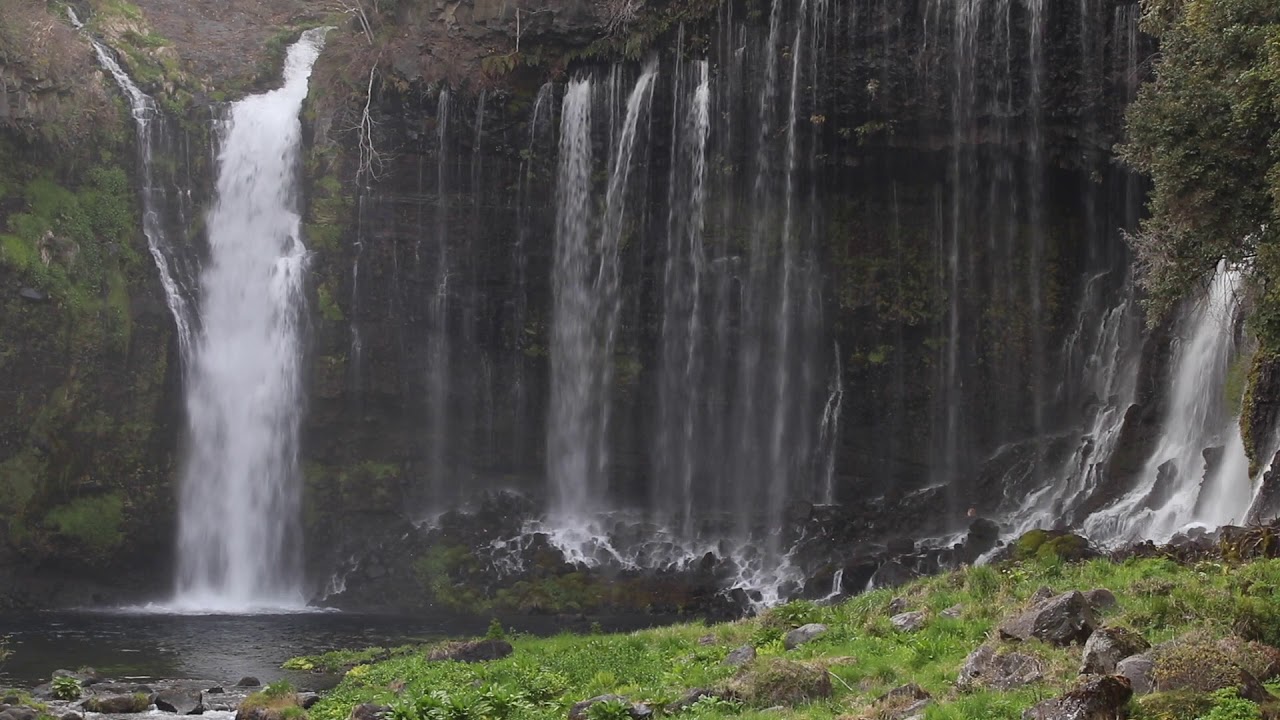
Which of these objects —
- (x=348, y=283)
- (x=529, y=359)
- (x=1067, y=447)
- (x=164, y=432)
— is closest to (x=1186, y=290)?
(x=1067, y=447)

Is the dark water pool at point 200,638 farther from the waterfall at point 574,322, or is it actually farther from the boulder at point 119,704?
the waterfall at point 574,322

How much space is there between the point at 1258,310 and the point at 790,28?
798 inches

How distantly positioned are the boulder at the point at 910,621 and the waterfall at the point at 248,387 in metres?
23.2

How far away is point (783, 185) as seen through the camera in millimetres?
36219

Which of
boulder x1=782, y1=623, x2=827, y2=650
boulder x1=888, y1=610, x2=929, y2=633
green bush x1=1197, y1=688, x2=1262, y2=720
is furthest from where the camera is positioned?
boulder x1=782, y1=623, x2=827, y2=650

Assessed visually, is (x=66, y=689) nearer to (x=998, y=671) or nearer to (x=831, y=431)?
(x=998, y=671)

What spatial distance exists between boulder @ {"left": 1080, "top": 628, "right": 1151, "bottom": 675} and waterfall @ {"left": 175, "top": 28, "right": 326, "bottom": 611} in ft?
90.0

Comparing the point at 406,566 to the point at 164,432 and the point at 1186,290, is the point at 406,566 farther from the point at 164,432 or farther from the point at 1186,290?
the point at 1186,290

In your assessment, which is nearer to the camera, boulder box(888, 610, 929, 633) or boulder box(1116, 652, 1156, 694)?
boulder box(1116, 652, 1156, 694)

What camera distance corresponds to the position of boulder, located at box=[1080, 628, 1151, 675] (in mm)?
10477

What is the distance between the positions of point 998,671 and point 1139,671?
136 cm

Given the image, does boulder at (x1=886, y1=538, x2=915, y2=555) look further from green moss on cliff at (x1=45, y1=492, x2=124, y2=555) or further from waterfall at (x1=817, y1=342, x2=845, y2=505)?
green moss on cliff at (x1=45, y1=492, x2=124, y2=555)

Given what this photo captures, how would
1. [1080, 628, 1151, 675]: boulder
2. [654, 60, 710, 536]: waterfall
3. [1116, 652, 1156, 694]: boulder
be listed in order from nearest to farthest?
1. [1116, 652, 1156, 694]: boulder
2. [1080, 628, 1151, 675]: boulder
3. [654, 60, 710, 536]: waterfall

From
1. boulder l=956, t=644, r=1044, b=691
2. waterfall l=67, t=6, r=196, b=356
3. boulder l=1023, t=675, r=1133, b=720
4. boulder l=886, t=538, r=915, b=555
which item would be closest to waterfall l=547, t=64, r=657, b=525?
boulder l=886, t=538, r=915, b=555
